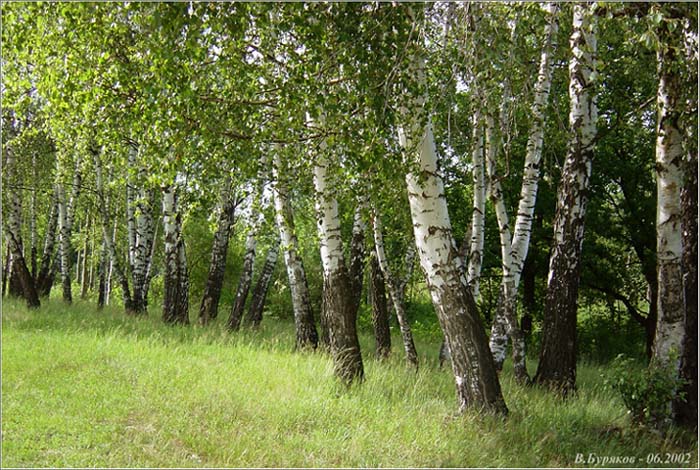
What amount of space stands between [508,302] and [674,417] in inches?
126

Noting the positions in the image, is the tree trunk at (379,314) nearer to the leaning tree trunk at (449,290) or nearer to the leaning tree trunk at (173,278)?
the leaning tree trunk at (173,278)

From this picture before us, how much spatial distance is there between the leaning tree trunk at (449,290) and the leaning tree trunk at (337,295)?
5.43 ft

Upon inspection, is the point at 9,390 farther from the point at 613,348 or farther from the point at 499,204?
the point at 613,348

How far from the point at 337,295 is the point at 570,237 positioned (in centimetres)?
372

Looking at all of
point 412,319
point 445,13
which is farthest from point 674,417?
point 412,319

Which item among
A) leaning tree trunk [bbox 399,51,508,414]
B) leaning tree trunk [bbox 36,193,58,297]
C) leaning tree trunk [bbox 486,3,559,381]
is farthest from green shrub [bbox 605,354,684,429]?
leaning tree trunk [bbox 36,193,58,297]

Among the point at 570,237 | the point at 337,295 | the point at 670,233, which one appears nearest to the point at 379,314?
the point at 337,295

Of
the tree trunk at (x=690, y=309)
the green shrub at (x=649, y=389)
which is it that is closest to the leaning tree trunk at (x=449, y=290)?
the green shrub at (x=649, y=389)

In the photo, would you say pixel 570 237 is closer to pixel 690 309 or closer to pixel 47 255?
pixel 690 309

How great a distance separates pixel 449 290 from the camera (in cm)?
625

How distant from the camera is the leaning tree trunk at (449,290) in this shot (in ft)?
20.4

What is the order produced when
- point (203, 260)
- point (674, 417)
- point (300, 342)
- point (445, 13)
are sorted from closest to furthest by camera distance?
point (445, 13) → point (674, 417) → point (300, 342) → point (203, 260)

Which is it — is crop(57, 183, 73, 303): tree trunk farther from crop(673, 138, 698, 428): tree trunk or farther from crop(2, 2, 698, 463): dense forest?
crop(673, 138, 698, 428): tree trunk

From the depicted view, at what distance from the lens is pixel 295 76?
523 cm
